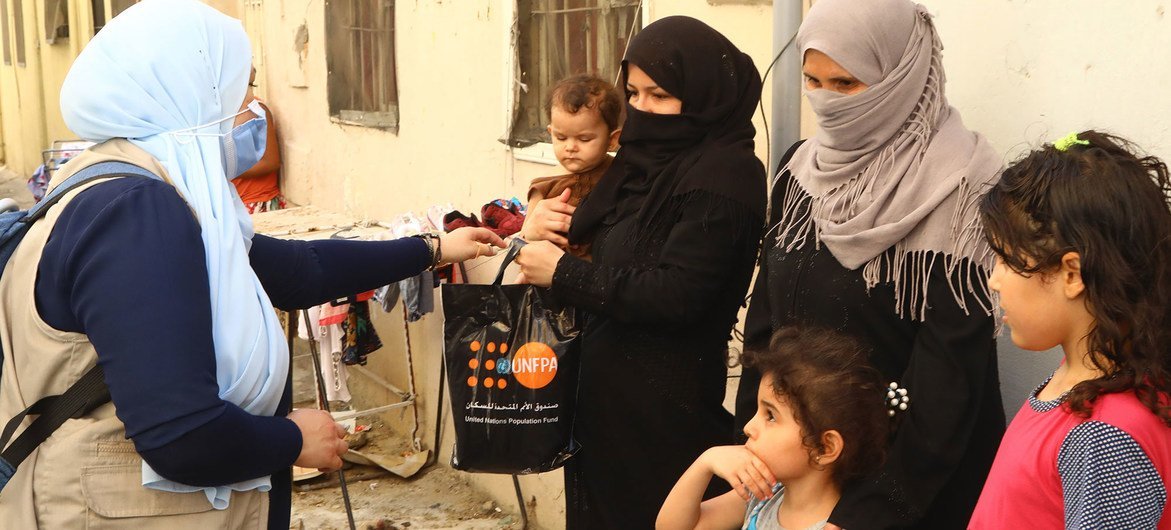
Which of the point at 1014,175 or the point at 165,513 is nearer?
the point at 1014,175

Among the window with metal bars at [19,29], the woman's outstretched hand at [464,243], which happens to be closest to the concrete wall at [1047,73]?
the woman's outstretched hand at [464,243]

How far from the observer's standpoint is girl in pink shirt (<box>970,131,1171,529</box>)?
1.57 metres

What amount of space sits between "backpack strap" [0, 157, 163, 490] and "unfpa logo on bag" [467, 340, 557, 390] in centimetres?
104

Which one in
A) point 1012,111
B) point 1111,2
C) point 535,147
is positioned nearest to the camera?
point 1111,2

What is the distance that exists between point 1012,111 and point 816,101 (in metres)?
0.48

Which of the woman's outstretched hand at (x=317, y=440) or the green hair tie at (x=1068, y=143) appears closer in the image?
the green hair tie at (x=1068, y=143)

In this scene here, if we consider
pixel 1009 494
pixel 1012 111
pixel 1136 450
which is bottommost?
pixel 1009 494

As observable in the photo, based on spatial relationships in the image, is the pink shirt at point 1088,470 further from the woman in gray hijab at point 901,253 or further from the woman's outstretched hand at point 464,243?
the woman's outstretched hand at point 464,243

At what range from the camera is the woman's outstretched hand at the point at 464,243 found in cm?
310

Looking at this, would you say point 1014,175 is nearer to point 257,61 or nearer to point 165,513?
point 165,513

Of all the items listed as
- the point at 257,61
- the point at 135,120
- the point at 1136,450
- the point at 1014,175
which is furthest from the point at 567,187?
the point at 257,61

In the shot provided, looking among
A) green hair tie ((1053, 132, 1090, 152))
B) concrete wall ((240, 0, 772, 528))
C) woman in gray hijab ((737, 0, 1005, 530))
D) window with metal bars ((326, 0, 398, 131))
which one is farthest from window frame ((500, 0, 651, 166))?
green hair tie ((1053, 132, 1090, 152))

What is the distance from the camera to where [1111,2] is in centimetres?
220

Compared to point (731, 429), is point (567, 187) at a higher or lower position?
higher
